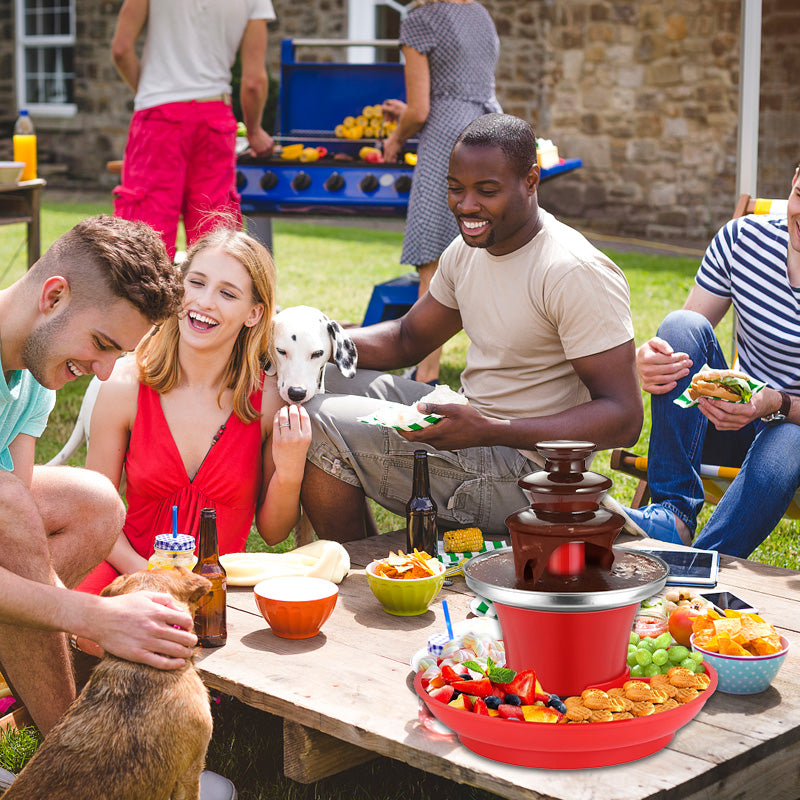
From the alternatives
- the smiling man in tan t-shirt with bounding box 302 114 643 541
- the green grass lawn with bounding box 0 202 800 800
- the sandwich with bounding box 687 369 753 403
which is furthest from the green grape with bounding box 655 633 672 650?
the sandwich with bounding box 687 369 753 403

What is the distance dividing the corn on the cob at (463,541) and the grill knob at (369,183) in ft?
11.7

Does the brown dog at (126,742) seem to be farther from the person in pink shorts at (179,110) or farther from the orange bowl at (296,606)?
the person in pink shorts at (179,110)

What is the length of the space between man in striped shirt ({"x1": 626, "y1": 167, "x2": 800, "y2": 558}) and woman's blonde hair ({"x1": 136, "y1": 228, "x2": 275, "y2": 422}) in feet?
3.95

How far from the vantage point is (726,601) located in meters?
2.77

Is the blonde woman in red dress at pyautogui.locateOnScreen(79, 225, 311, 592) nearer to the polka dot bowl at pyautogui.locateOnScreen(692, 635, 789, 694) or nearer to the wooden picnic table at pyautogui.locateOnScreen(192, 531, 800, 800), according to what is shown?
the wooden picnic table at pyautogui.locateOnScreen(192, 531, 800, 800)

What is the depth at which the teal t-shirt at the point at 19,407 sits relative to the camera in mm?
2686

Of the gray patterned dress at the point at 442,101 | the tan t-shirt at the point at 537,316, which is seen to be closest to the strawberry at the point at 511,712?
the tan t-shirt at the point at 537,316

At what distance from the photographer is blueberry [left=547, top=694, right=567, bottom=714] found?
7.19 ft

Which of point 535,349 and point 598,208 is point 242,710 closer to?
point 535,349

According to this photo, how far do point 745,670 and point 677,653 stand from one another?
0.46ft

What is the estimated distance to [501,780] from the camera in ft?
6.82

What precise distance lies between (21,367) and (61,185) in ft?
51.1

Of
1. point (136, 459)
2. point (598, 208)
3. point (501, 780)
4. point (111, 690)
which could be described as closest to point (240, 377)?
point (136, 459)

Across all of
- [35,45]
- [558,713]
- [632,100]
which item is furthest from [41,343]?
[35,45]
